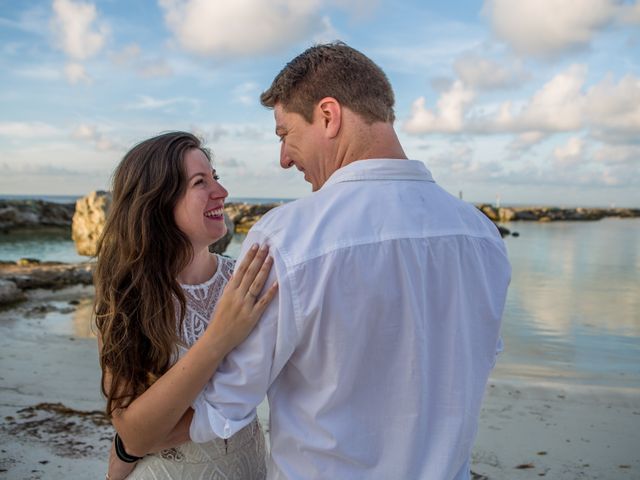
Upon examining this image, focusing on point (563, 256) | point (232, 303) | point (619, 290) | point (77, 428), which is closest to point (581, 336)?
point (619, 290)

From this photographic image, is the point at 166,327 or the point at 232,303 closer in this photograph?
the point at 232,303

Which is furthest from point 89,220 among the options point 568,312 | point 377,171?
point 377,171

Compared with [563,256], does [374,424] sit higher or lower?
higher

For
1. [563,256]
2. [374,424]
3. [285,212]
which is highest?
[285,212]

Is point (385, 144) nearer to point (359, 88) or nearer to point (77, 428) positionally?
point (359, 88)

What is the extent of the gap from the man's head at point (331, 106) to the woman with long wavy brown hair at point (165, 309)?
357mm

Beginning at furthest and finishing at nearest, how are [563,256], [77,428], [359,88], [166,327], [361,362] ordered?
[563,256] < [77,428] < [166,327] < [359,88] < [361,362]

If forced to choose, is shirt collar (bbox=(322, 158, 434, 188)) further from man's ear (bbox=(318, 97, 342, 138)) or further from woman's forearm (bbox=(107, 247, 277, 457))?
woman's forearm (bbox=(107, 247, 277, 457))

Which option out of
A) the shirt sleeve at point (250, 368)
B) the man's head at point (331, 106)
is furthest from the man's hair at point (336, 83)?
the shirt sleeve at point (250, 368)

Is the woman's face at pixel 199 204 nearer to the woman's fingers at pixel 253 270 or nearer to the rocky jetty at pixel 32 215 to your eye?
the woman's fingers at pixel 253 270

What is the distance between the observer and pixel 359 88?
1.35 metres

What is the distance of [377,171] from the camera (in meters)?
1.28

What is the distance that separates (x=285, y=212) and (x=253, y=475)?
3.34 ft

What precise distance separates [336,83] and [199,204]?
2.59 ft
